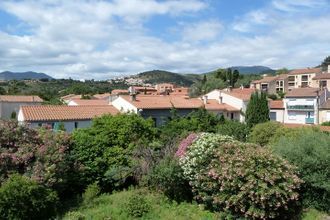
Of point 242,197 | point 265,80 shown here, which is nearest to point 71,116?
point 242,197

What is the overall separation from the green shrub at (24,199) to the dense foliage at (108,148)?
325 cm

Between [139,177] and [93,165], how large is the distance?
220 centimetres

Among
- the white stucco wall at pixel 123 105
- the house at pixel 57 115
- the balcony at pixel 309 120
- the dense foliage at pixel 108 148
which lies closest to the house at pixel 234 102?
the balcony at pixel 309 120

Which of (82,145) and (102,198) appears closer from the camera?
(102,198)

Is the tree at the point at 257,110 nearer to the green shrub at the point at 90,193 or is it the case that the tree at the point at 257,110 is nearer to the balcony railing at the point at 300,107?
the balcony railing at the point at 300,107

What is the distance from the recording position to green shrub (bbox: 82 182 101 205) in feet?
48.9

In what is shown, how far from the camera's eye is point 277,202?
11562 mm

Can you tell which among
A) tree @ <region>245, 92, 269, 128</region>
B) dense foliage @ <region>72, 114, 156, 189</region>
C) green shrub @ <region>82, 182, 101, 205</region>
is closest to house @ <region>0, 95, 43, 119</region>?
tree @ <region>245, 92, 269, 128</region>

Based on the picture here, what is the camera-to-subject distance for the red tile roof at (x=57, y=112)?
108ft

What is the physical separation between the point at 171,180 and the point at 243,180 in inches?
123

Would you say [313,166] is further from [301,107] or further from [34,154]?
[301,107]

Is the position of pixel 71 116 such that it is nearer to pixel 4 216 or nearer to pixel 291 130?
pixel 291 130

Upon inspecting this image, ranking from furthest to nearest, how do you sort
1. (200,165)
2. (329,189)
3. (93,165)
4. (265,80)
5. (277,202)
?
(265,80) < (93,165) < (200,165) < (329,189) < (277,202)

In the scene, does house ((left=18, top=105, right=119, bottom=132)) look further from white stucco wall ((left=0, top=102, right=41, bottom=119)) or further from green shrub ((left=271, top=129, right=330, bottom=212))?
white stucco wall ((left=0, top=102, right=41, bottom=119))
